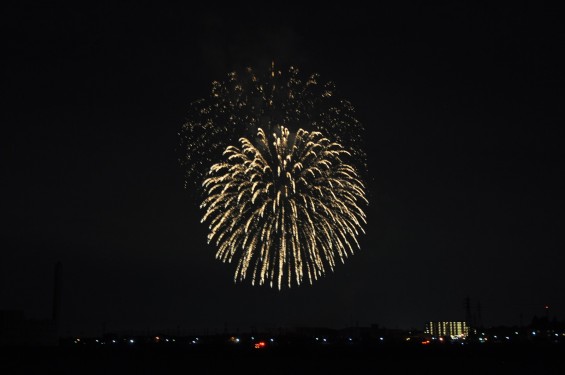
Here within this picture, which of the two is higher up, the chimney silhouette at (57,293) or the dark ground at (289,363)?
the chimney silhouette at (57,293)

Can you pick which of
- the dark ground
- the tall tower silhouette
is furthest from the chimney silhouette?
the dark ground

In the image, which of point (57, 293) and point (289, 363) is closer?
point (289, 363)

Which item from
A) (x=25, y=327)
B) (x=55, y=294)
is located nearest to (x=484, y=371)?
(x=25, y=327)

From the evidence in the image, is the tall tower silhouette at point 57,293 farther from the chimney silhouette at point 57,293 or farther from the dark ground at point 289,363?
the dark ground at point 289,363

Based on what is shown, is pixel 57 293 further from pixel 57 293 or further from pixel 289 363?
pixel 289 363

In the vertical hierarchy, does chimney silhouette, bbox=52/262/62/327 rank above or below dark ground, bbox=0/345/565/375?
above

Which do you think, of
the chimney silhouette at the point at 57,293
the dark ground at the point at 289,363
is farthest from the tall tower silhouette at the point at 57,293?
the dark ground at the point at 289,363

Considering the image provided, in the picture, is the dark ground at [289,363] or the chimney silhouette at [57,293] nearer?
the dark ground at [289,363]

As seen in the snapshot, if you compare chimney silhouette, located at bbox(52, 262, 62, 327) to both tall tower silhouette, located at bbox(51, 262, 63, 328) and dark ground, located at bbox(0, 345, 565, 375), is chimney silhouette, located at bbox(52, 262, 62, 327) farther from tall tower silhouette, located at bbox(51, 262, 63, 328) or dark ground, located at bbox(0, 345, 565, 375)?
dark ground, located at bbox(0, 345, 565, 375)

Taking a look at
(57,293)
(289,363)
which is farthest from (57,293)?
(289,363)

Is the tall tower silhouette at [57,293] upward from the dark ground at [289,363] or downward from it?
upward

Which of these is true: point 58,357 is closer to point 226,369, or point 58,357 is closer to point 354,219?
point 226,369

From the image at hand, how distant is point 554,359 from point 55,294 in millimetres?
95583

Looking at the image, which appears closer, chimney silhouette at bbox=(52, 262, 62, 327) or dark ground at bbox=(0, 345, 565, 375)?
dark ground at bbox=(0, 345, 565, 375)
